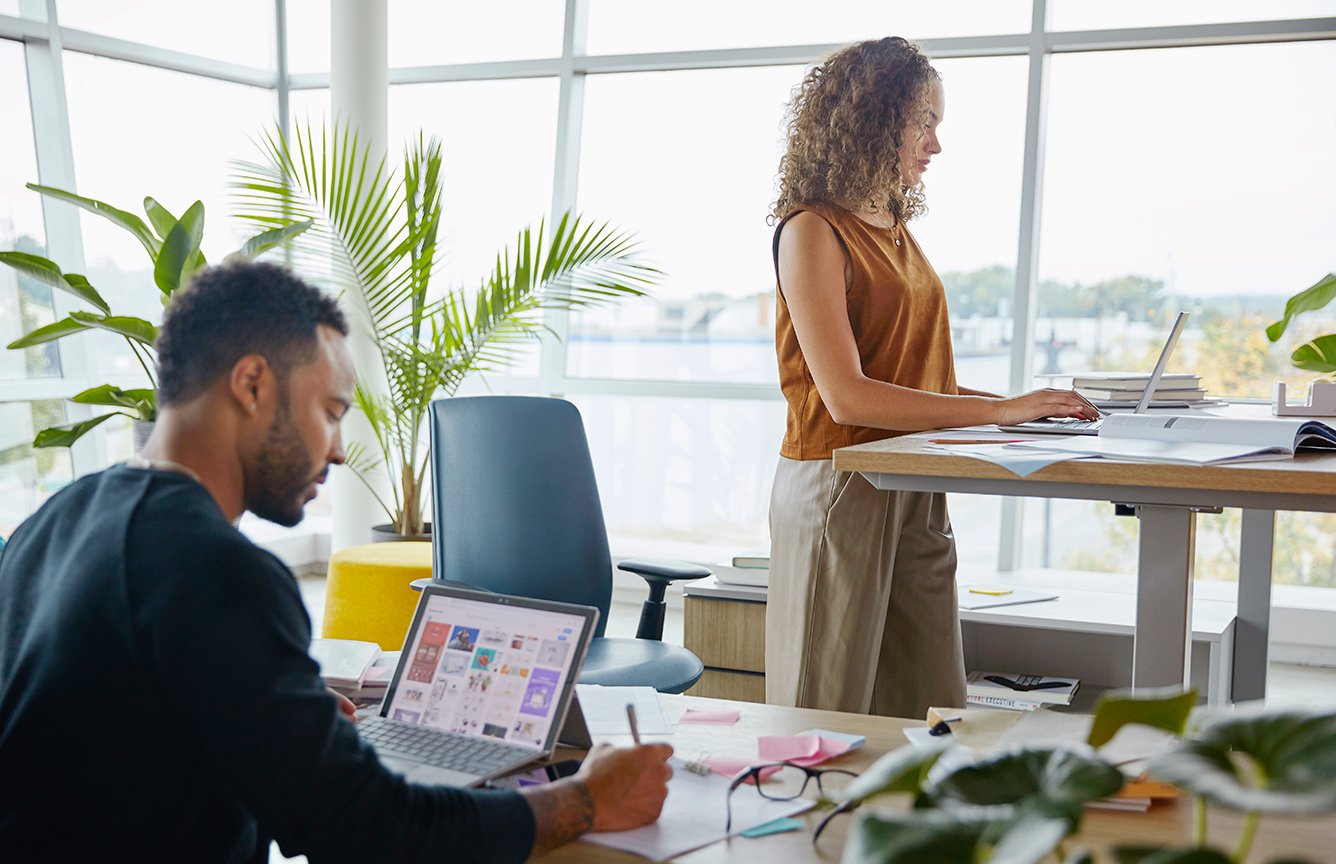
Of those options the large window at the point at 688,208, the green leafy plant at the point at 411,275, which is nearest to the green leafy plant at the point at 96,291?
the green leafy plant at the point at 411,275

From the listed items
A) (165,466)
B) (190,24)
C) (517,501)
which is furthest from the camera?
(190,24)

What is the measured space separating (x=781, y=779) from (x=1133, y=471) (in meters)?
0.59

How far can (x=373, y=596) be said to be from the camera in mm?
3928

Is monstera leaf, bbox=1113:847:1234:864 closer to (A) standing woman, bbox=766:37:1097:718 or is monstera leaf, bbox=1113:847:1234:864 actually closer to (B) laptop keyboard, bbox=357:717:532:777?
(B) laptop keyboard, bbox=357:717:532:777

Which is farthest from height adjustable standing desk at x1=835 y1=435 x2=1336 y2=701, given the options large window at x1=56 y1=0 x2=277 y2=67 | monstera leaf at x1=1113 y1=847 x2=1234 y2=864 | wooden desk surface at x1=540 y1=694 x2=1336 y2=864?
large window at x1=56 y1=0 x2=277 y2=67

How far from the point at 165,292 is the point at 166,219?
0.29m

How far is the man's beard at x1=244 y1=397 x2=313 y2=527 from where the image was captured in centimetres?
122

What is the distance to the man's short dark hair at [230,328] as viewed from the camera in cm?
121

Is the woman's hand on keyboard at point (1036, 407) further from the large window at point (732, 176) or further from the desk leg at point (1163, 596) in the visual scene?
the large window at point (732, 176)

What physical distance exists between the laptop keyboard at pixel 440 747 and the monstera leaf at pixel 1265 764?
87 centimetres

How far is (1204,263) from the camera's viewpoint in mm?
4867

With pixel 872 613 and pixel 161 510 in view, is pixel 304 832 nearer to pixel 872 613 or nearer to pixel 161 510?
pixel 161 510

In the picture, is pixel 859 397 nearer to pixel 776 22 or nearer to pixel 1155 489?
pixel 1155 489

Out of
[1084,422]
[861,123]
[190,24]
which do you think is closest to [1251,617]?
[1084,422]
